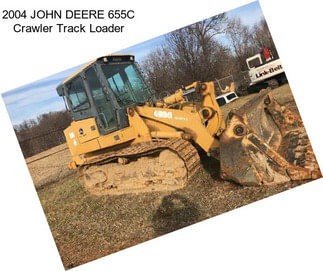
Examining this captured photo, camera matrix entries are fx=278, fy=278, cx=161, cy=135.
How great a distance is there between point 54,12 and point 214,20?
326 centimetres

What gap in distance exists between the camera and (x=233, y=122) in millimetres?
3830

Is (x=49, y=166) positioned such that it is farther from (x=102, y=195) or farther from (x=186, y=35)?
(x=186, y=35)

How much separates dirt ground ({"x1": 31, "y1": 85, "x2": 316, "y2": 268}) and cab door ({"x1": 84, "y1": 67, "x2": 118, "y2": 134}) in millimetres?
1351

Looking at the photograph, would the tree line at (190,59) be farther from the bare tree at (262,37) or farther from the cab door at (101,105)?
the cab door at (101,105)

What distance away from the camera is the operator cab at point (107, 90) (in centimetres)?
503

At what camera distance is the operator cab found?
198 inches

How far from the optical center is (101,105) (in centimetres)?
514

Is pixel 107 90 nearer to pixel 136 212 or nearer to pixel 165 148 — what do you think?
pixel 165 148

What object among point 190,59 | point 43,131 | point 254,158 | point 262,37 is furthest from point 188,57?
point 254,158

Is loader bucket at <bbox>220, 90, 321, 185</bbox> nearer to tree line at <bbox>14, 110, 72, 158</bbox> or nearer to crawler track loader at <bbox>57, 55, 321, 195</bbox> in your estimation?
crawler track loader at <bbox>57, 55, 321, 195</bbox>

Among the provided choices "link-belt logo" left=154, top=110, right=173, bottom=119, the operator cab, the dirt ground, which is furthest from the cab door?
the dirt ground

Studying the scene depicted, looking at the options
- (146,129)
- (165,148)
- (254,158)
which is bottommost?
(254,158)

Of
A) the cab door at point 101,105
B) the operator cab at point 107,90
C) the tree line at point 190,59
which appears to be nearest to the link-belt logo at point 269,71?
the tree line at point 190,59

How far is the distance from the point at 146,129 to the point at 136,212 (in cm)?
146
